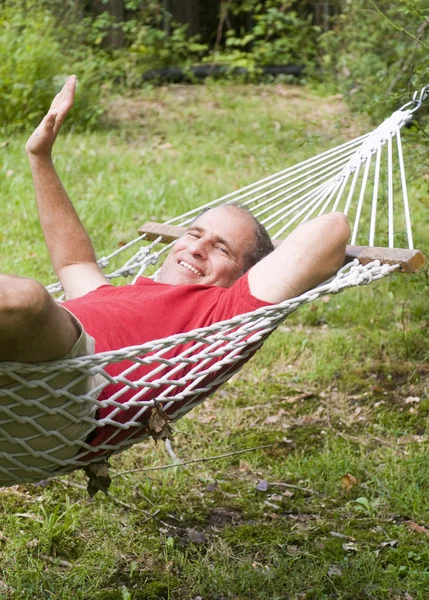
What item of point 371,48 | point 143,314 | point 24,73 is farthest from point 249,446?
point 371,48

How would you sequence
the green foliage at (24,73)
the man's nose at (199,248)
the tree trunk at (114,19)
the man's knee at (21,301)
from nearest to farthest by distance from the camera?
the man's knee at (21,301) → the man's nose at (199,248) → the green foliage at (24,73) → the tree trunk at (114,19)

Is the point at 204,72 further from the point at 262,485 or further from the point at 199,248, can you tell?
the point at 199,248

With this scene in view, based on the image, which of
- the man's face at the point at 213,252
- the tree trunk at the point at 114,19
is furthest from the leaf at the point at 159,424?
the tree trunk at the point at 114,19

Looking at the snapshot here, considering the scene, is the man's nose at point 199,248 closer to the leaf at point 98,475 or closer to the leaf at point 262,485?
the leaf at point 98,475

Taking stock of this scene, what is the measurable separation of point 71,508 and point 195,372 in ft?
2.63

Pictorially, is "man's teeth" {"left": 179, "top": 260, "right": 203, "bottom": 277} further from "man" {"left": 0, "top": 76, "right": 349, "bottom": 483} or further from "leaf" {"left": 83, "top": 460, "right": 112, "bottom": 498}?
"leaf" {"left": 83, "top": 460, "right": 112, "bottom": 498}

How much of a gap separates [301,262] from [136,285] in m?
0.44

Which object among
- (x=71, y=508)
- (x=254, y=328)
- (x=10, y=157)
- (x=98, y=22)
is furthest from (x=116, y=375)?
(x=98, y=22)

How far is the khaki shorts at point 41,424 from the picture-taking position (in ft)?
5.26

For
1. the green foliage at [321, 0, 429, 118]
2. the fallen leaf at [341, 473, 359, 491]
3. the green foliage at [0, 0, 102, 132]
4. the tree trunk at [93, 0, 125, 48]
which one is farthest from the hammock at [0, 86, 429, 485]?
the tree trunk at [93, 0, 125, 48]

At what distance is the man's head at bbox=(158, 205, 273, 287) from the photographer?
7.45 ft

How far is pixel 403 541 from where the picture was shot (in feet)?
7.80

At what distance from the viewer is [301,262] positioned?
6.44ft

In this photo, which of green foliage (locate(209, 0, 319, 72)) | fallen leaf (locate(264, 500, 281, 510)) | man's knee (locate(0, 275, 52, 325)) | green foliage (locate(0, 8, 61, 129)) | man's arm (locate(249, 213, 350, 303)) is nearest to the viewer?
man's knee (locate(0, 275, 52, 325))
